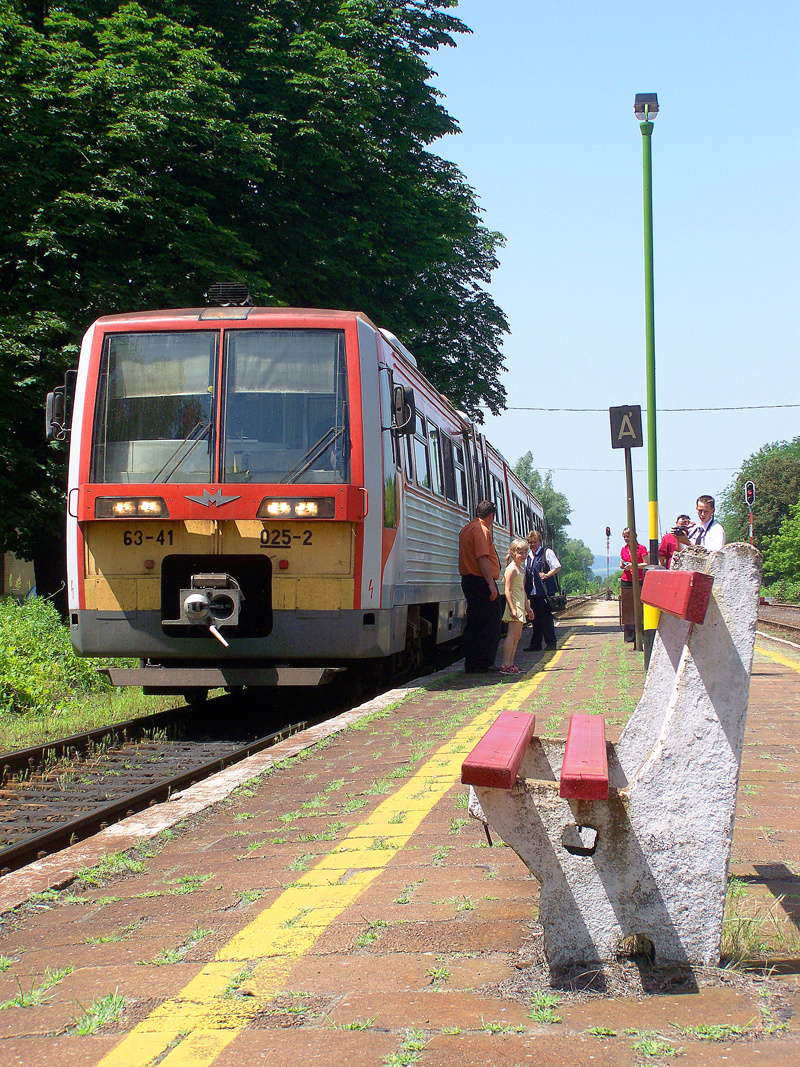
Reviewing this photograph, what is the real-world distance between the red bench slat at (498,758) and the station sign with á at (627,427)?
9.20m

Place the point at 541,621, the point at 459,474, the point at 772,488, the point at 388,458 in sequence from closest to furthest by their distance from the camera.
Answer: the point at 388,458 → the point at 459,474 → the point at 541,621 → the point at 772,488

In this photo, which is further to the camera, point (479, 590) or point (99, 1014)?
point (479, 590)

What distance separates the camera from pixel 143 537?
9508mm

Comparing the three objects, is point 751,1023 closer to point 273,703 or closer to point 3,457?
point 273,703

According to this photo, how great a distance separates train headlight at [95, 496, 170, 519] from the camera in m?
9.38

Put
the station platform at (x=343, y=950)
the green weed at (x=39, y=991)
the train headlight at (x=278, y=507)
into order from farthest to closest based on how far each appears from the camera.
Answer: the train headlight at (x=278, y=507) < the green weed at (x=39, y=991) < the station platform at (x=343, y=950)

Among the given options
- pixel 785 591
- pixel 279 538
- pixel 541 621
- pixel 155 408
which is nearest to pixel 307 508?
pixel 279 538

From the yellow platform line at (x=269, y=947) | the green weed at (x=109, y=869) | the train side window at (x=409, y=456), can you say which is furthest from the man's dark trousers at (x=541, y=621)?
the green weed at (x=109, y=869)

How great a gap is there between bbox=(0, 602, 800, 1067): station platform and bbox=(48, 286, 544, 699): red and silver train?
351cm

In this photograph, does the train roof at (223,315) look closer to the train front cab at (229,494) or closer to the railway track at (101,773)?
the train front cab at (229,494)

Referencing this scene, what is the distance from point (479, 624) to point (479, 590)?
399 millimetres

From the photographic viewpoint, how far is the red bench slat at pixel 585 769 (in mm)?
2943

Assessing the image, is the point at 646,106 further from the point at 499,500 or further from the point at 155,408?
the point at 499,500

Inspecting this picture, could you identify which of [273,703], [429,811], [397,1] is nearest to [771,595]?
[397,1]
